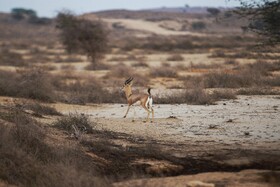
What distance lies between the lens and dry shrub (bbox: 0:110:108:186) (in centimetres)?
714

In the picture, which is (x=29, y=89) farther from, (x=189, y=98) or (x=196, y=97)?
(x=196, y=97)

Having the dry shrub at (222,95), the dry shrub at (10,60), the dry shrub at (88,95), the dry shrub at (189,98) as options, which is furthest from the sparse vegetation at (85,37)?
the dry shrub at (222,95)

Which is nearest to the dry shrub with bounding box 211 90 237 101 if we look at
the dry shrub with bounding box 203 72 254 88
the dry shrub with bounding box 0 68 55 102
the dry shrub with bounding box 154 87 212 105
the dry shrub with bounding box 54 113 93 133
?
the dry shrub with bounding box 154 87 212 105

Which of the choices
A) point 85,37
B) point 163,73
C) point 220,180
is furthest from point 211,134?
point 85,37

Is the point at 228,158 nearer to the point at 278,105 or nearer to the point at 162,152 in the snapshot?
the point at 162,152

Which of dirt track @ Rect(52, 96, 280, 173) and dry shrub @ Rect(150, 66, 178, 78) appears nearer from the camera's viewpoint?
dirt track @ Rect(52, 96, 280, 173)

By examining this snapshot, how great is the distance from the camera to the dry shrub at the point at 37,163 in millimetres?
7138

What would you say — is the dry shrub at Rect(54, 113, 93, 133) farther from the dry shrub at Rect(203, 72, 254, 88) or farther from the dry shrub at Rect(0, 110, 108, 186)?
the dry shrub at Rect(203, 72, 254, 88)

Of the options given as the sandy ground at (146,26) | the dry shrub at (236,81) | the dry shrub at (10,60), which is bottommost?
the sandy ground at (146,26)

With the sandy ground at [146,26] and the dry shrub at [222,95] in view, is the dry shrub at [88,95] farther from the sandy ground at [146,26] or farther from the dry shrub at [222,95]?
the sandy ground at [146,26]

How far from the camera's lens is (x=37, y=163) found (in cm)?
795

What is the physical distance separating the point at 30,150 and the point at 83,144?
60.9 inches

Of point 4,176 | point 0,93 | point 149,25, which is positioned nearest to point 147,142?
point 4,176

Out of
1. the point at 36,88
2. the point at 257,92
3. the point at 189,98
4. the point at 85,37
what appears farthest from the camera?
the point at 85,37
